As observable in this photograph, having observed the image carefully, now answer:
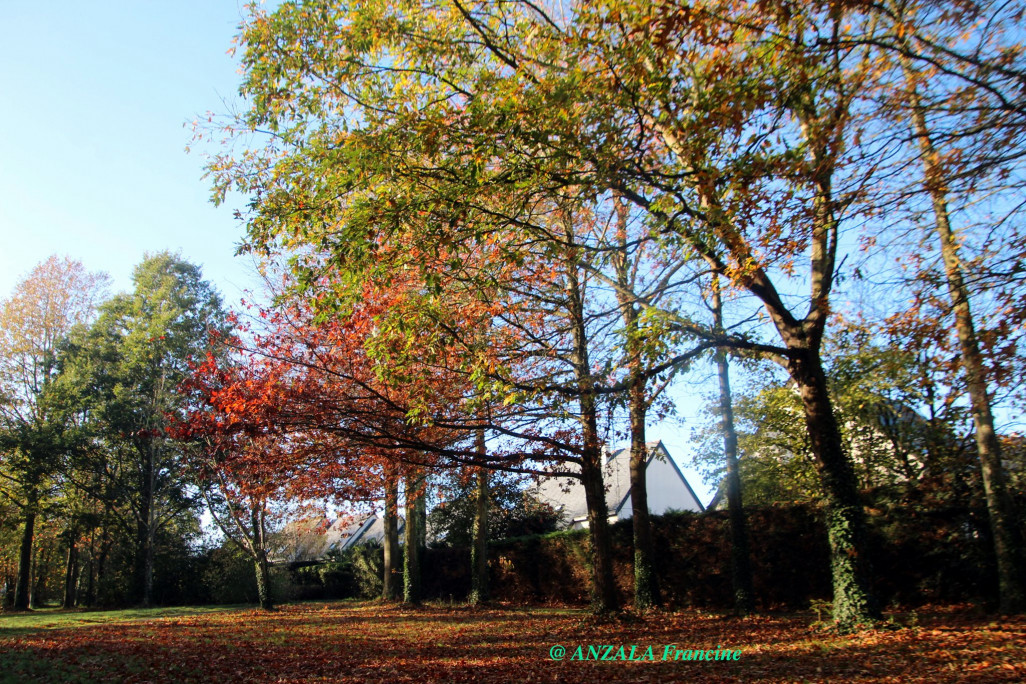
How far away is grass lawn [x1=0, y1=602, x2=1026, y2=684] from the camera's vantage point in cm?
725

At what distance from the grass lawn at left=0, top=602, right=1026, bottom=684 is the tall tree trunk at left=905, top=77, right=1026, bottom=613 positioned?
857mm

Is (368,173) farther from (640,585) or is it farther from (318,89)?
(640,585)

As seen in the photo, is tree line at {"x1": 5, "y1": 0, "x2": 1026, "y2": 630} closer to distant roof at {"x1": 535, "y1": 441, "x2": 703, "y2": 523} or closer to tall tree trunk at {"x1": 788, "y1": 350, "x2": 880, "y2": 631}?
tall tree trunk at {"x1": 788, "y1": 350, "x2": 880, "y2": 631}

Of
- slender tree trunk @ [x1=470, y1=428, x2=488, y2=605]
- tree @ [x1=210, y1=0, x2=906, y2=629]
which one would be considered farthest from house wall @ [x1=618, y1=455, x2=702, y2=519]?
tree @ [x1=210, y1=0, x2=906, y2=629]

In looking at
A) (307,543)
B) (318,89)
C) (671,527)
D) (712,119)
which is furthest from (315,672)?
(307,543)

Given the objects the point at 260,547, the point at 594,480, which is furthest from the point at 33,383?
the point at 594,480

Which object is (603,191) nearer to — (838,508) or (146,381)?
(838,508)

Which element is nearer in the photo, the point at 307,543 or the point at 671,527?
the point at 671,527

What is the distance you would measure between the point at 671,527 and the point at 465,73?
13.9m

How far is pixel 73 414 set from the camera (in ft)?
91.2

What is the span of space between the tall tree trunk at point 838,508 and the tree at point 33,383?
28.7 metres

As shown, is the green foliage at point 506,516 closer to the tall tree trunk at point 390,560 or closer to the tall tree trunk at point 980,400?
the tall tree trunk at point 390,560

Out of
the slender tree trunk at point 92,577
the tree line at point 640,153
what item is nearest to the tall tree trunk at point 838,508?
the tree line at point 640,153

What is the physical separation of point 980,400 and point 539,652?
7.66m
